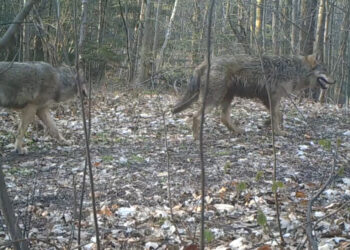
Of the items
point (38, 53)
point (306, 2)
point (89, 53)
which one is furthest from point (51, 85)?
point (38, 53)

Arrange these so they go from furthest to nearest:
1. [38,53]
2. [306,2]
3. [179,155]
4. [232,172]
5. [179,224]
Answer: [38,53], [306,2], [179,155], [232,172], [179,224]

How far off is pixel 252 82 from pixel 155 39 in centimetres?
1268

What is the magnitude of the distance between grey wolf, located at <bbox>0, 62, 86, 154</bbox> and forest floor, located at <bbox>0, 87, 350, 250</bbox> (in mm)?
491

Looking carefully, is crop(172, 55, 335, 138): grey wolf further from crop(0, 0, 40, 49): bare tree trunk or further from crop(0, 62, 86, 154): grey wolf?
crop(0, 0, 40, 49): bare tree trunk

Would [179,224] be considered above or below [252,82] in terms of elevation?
below

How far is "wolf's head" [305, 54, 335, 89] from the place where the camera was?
973 centimetres

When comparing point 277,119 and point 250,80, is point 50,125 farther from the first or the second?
point 277,119

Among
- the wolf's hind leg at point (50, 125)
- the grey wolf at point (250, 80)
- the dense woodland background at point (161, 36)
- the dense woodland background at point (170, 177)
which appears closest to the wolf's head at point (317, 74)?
the grey wolf at point (250, 80)

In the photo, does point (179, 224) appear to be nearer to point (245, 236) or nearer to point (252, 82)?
point (245, 236)

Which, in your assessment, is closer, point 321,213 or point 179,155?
point 321,213

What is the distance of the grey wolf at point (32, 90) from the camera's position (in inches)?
316

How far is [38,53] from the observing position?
61.6ft

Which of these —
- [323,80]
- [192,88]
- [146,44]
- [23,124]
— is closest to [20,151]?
[23,124]

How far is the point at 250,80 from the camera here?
8.93m
